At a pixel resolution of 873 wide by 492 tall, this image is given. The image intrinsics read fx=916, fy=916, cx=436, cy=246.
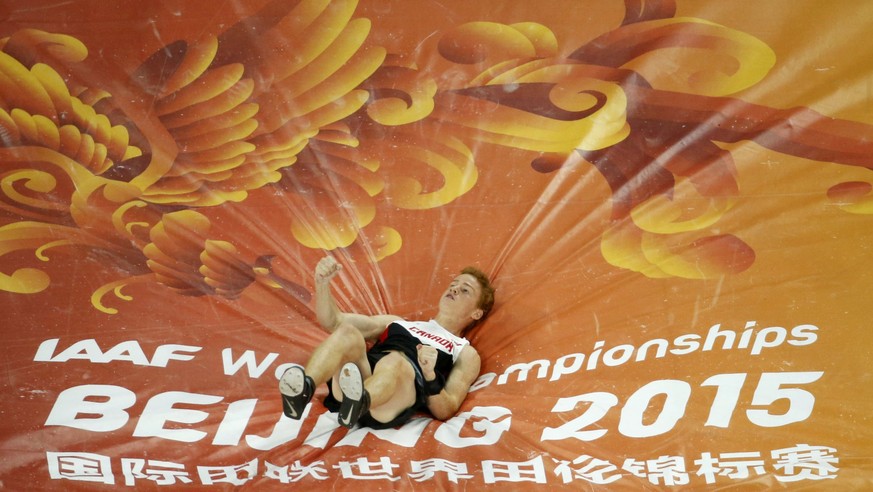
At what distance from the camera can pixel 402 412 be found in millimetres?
2568

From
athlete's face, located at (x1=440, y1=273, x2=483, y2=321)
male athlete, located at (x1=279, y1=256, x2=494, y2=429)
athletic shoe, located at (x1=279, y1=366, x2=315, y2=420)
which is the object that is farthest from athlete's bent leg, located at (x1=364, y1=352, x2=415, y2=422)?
athlete's face, located at (x1=440, y1=273, x2=483, y2=321)

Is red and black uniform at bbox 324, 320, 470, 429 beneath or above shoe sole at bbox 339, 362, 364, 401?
beneath

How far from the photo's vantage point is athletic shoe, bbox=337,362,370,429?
235cm

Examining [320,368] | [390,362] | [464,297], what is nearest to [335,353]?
[320,368]

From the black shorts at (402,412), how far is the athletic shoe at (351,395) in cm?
16

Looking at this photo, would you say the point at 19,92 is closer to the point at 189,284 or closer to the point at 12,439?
the point at 189,284

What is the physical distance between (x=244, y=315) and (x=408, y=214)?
65cm

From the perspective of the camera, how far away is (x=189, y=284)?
9.60ft

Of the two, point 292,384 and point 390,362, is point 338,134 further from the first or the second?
point 292,384

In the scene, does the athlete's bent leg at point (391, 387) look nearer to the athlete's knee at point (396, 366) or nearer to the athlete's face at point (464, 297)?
the athlete's knee at point (396, 366)

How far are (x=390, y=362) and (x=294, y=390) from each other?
1.02 feet

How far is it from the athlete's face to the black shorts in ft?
0.82

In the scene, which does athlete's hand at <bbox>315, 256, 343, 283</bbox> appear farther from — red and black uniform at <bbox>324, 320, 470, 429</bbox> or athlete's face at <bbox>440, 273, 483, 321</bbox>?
athlete's face at <bbox>440, 273, 483, 321</bbox>

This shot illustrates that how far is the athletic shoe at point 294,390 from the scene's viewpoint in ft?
7.63
